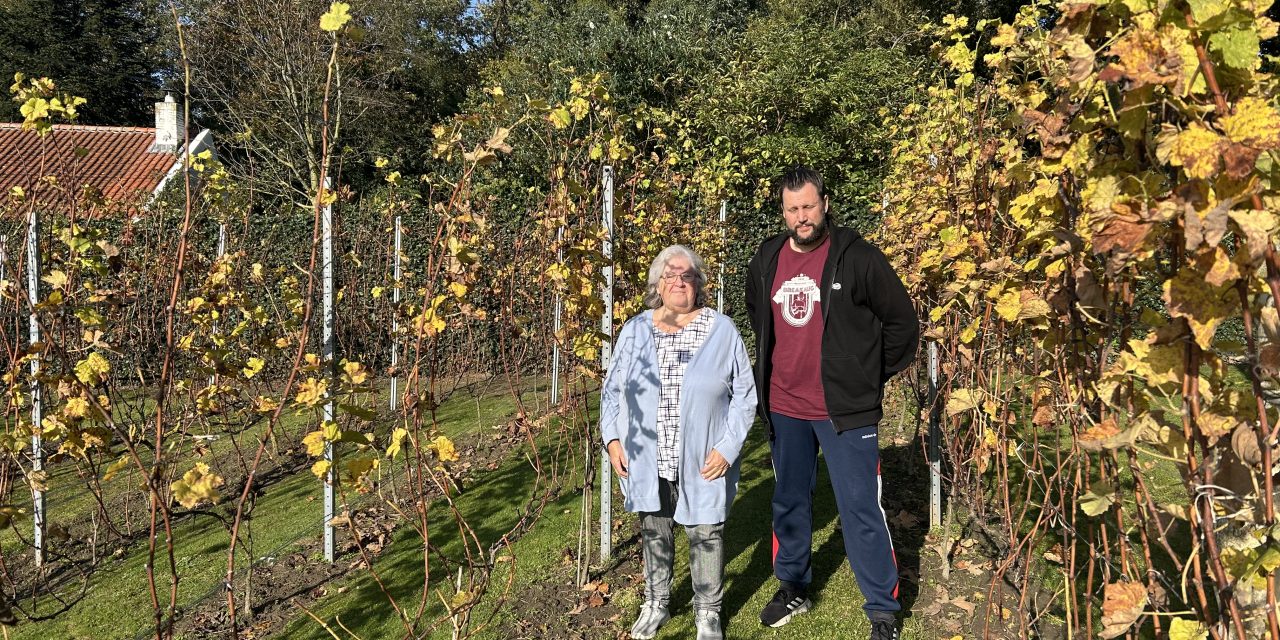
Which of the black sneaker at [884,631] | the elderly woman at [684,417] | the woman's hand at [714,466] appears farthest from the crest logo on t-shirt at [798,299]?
the black sneaker at [884,631]

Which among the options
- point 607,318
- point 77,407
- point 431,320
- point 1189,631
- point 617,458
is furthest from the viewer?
point 607,318

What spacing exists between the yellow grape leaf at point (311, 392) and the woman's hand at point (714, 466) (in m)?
1.31

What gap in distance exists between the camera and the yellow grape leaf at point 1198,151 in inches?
36.1

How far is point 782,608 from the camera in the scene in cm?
303

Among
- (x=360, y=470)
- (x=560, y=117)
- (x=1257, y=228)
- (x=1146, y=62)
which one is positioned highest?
(x=560, y=117)

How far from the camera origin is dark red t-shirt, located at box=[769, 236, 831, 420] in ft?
9.26

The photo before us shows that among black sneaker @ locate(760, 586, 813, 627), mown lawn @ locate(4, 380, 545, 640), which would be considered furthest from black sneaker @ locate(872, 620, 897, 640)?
mown lawn @ locate(4, 380, 545, 640)

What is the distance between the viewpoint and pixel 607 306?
348cm

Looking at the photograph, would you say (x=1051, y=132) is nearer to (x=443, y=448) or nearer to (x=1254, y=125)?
(x=1254, y=125)

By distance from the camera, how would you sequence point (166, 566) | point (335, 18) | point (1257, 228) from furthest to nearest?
point (166, 566), point (335, 18), point (1257, 228)

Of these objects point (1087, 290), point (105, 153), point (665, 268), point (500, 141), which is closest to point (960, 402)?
point (1087, 290)

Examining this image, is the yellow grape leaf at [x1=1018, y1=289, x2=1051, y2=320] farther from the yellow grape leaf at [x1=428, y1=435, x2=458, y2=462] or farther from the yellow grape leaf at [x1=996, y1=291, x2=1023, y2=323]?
the yellow grape leaf at [x1=428, y1=435, x2=458, y2=462]

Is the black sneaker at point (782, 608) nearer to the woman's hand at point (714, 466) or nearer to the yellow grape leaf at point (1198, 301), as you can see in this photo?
the woman's hand at point (714, 466)

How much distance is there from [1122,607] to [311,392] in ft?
6.00
